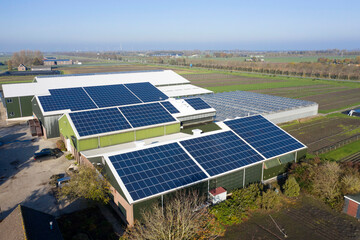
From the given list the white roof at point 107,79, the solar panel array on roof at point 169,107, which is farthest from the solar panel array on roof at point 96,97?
the white roof at point 107,79

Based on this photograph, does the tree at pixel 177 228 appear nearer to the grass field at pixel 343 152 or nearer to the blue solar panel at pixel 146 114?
the blue solar panel at pixel 146 114

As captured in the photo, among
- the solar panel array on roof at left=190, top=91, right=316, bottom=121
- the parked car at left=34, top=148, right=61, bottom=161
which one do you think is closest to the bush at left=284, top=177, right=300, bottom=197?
the solar panel array on roof at left=190, top=91, right=316, bottom=121

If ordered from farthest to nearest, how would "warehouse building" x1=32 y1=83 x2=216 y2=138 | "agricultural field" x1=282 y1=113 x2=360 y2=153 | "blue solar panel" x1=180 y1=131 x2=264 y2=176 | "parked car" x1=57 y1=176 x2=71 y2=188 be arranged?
"agricultural field" x1=282 y1=113 x2=360 y2=153 < "warehouse building" x1=32 y1=83 x2=216 y2=138 < "parked car" x1=57 y1=176 x2=71 y2=188 < "blue solar panel" x1=180 y1=131 x2=264 y2=176

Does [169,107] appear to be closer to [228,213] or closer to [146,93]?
[146,93]

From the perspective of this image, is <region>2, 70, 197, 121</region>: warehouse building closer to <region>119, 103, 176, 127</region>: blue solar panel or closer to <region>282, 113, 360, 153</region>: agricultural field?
<region>119, 103, 176, 127</region>: blue solar panel

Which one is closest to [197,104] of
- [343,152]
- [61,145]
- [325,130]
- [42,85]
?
[61,145]

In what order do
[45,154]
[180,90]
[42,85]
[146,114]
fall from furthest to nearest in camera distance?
[180,90] < [42,85] < [146,114] < [45,154]
